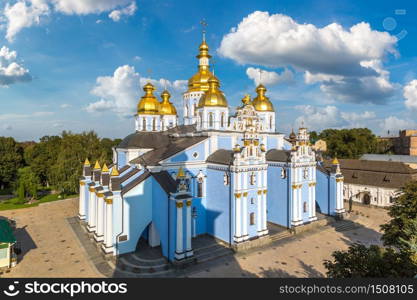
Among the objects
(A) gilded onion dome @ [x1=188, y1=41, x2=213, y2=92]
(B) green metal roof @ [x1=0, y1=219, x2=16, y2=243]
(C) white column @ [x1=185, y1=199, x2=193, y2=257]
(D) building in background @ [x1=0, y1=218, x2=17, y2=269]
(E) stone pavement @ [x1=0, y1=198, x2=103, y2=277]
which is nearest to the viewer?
(E) stone pavement @ [x1=0, y1=198, x2=103, y2=277]

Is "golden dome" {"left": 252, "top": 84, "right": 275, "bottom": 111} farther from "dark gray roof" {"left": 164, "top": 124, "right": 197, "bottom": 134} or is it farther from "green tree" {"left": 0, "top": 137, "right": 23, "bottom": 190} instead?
"green tree" {"left": 0, "top": 137, "right": 23, "bottom": 190}

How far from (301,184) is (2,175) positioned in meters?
39.2

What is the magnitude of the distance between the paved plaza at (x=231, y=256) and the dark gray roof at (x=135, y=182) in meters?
4.55

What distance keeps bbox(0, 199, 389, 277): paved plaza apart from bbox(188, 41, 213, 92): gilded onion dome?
1541cm

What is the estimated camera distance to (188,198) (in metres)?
14.7

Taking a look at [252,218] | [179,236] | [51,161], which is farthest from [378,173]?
[51,161]

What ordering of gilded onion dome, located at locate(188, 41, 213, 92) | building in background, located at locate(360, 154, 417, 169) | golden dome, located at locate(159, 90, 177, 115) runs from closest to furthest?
gilded onion dome, located at locate(188, 41, 213, 92) < golden dome, located at locate(159, 90, 177, 115) < building in background, located at locate(360, 154, 417, 169)

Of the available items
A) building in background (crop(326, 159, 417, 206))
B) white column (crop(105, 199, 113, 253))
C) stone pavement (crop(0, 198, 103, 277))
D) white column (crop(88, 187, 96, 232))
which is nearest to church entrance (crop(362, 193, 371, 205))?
building in background (crop(326, 159, 417, 206))

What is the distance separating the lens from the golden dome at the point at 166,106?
27891 mm

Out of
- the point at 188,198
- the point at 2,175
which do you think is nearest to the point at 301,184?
the point at 188,198

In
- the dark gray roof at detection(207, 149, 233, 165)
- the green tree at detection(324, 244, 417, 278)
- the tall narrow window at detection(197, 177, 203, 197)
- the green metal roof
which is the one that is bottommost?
the green metal roof

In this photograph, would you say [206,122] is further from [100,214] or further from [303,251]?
[303,251]

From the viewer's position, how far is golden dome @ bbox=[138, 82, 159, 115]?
23734 mm

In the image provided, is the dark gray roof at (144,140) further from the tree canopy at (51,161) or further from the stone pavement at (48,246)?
the tree canopy at (51,161)
